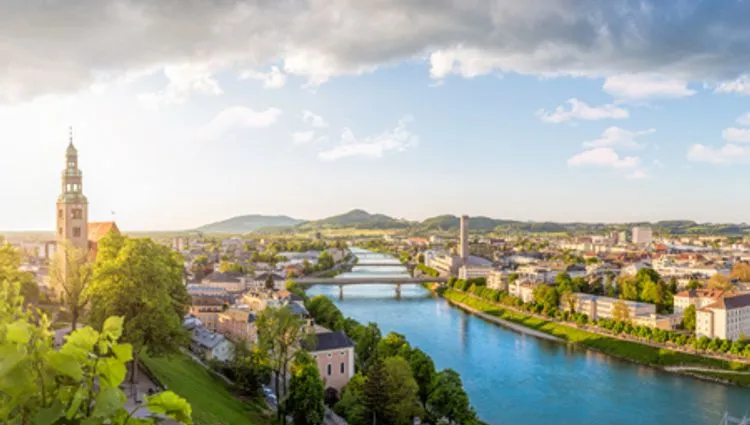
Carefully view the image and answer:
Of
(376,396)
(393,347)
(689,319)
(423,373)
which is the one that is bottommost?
(689,319)

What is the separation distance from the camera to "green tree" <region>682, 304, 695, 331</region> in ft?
56.0

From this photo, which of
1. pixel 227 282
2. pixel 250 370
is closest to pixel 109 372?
pixel 250 370

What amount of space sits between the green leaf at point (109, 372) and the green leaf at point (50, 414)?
0.08 metres

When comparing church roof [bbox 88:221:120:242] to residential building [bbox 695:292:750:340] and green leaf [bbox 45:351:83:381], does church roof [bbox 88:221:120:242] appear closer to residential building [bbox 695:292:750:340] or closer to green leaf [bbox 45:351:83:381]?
green leaf [bbox 45:351:83:381]

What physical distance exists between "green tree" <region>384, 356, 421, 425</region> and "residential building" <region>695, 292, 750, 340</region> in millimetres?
10458

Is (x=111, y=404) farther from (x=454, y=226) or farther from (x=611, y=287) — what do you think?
(x=454, y=226)

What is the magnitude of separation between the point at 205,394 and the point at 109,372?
7.05 meters

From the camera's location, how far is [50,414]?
119cm

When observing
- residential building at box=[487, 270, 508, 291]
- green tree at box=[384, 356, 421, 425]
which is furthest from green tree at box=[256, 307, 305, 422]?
residential building at box=[487, 270, 508, 291]

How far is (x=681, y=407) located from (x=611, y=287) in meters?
11.7

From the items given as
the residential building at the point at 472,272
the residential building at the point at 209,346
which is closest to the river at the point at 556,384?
the residential building at the point at 209,346

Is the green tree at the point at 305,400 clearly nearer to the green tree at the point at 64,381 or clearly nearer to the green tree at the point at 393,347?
the green tree at the point at 393,347

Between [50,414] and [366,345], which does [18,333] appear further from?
[366,345]

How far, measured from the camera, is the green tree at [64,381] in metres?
1.17
